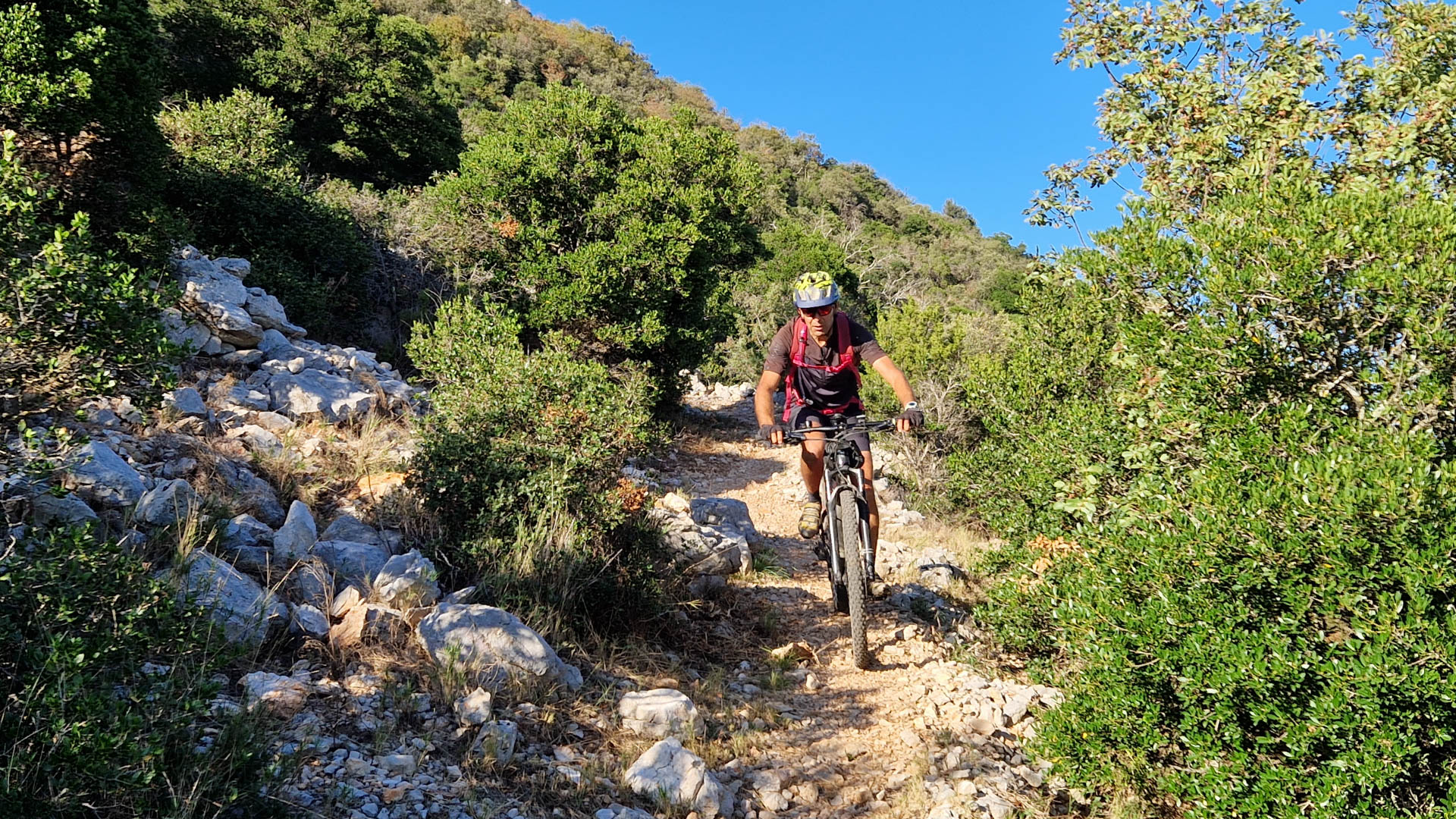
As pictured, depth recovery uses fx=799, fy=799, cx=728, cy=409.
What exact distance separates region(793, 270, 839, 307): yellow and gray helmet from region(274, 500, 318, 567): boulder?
319 centimetres

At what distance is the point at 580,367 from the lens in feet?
19.0

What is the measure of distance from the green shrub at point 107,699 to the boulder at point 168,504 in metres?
1.14

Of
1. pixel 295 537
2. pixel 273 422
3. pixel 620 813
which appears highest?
pixel 273 422

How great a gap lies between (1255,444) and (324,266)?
11376 mm

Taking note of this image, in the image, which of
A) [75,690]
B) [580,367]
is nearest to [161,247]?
[580,367]

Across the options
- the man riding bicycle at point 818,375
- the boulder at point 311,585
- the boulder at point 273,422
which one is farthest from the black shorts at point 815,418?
the boulder at point 273,422

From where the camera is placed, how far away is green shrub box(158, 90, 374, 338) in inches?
403

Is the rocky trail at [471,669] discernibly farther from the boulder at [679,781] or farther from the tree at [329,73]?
the tree at [329,73]

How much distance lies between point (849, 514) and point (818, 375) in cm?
98

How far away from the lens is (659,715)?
400cm

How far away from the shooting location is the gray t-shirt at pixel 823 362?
5.40 meters

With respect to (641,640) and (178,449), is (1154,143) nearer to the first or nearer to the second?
(641,640)

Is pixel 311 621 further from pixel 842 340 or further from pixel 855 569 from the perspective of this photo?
pixel 842 340

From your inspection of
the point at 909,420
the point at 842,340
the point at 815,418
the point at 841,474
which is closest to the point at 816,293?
the point at 842,340
